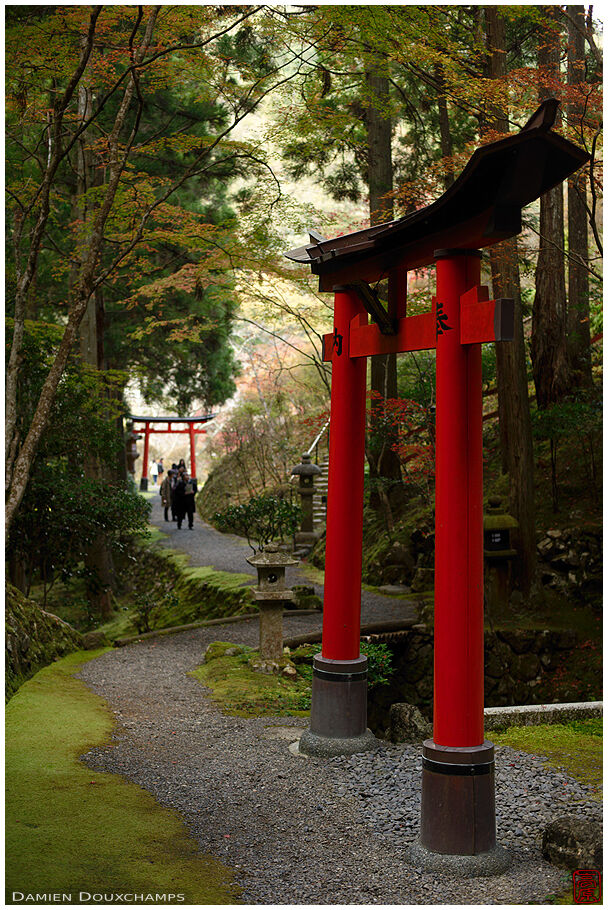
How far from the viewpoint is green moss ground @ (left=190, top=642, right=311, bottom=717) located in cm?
651

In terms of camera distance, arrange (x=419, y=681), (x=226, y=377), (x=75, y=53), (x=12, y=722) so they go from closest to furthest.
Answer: (x=12, y=722), (x=75, y=53), (x=419, y=681), (x=226, y=377)

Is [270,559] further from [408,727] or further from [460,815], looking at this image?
[460,815]

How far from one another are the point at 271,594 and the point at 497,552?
3134 mm

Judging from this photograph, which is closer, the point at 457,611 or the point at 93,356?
the point at 457,611

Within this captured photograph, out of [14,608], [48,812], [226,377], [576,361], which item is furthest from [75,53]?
[226,377]

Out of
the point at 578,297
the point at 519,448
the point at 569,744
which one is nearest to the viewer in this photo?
the point at 569,744

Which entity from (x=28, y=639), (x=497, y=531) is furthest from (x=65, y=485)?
(x=497, y=531)

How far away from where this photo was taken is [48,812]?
4.19 m

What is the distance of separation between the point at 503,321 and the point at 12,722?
4.63 m

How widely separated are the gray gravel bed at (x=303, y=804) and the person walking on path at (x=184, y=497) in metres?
12.2

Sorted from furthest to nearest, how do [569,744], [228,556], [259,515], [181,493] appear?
[181,493] → [228,556] → [259,515] → [569,744]

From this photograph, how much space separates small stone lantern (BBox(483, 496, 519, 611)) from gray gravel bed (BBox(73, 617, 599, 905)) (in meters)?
3.88

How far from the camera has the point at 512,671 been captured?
8516 mm

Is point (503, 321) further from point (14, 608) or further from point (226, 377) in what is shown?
point (226, 377)
